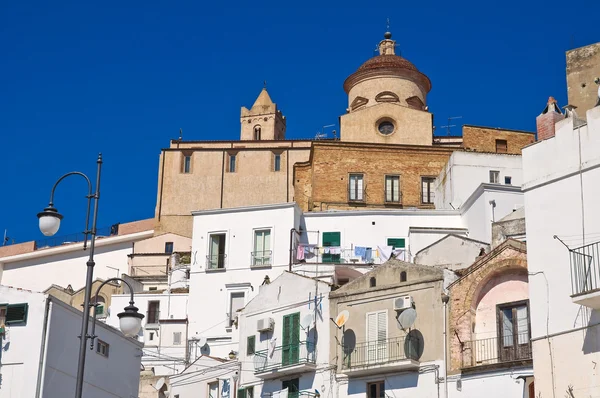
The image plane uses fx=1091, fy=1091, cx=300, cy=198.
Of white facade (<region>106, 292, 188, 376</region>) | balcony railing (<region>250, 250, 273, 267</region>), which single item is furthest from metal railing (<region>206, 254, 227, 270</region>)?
white facade (<region>106, 292, 188, 376</region>)

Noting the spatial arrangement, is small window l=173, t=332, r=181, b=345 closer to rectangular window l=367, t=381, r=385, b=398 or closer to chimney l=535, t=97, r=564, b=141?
rectangular window l=367, t=381, r=385, b=398

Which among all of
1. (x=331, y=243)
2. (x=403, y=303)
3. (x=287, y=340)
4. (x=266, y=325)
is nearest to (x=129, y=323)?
A: (x=403, y=303)

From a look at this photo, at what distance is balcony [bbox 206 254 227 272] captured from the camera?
51.6 meters

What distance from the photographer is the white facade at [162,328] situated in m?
51.9

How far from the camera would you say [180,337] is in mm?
52312

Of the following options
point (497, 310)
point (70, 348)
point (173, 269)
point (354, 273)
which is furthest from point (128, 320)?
point (173, 269)

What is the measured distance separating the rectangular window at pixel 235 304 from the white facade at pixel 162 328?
8.79 ft

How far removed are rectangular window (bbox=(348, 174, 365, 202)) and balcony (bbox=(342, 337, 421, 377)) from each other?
20.8 meters

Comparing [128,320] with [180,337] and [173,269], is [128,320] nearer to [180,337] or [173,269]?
[180,337]

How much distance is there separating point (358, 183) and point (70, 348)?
27.5m

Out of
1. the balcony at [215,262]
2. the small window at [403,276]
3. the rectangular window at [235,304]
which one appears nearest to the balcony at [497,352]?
the small window at [403,276]

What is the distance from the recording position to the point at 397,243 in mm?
51969

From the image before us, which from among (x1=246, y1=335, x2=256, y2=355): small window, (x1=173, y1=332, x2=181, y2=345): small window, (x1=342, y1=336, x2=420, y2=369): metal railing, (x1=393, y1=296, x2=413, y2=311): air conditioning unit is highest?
(x1=173, y1=332, x2=181, y2=345): small window

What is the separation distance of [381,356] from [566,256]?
1440 centimetres
